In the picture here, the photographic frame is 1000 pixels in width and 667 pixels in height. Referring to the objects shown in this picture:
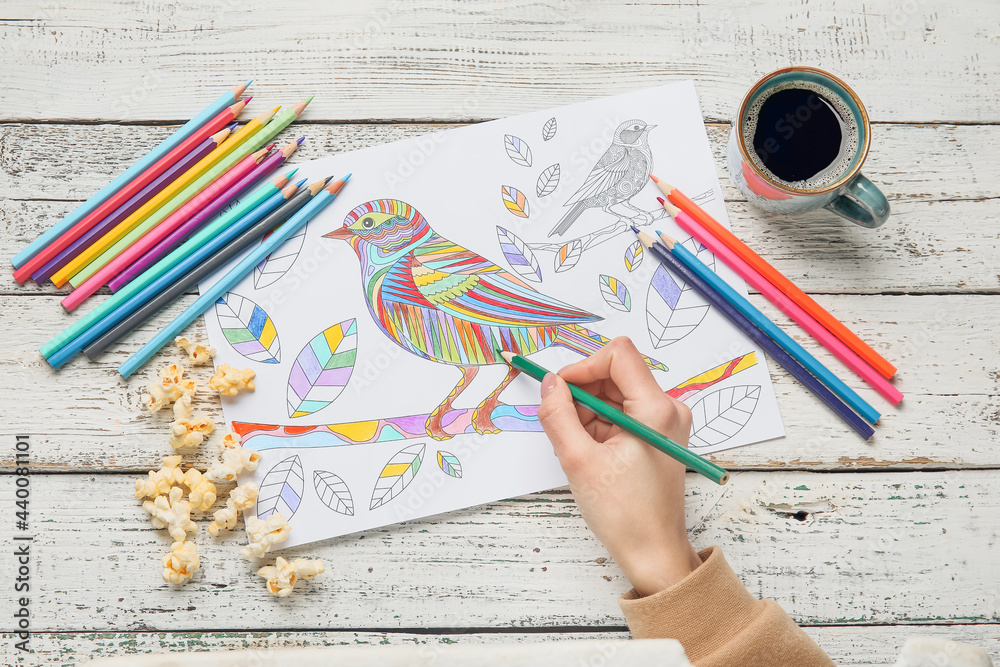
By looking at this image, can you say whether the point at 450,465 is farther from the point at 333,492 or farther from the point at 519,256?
the point at 519,256

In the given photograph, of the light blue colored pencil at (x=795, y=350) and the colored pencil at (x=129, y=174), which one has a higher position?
the colored pencil at (x=129, y=174)

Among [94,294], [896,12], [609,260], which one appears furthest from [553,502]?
[896,12]

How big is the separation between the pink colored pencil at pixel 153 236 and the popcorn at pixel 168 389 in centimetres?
12

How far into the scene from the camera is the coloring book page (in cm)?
64

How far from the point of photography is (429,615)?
24.6 inches

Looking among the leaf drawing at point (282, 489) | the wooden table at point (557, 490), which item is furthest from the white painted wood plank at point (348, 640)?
the leaf drawing at point (282, 489)

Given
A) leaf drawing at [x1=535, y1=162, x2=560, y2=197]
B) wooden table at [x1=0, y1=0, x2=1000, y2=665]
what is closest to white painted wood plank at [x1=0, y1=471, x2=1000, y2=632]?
wooden table at [x1=0, y1=0, x2=1000, y2=665]

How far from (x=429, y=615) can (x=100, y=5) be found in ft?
2.40

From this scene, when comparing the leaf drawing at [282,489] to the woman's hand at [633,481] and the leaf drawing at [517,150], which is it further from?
the leaf drawing at [517,150]

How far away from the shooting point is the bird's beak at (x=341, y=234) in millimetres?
678

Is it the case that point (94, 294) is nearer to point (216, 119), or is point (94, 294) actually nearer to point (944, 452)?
point (216, 119)

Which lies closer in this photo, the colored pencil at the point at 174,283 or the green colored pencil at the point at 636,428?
the green colored pencil at the point at 636,428

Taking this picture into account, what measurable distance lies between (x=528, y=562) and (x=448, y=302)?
10.7 inches

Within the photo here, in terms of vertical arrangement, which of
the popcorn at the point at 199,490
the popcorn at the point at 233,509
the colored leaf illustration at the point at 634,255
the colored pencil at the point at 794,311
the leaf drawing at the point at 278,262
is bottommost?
the popcorn at the point at 233,509
